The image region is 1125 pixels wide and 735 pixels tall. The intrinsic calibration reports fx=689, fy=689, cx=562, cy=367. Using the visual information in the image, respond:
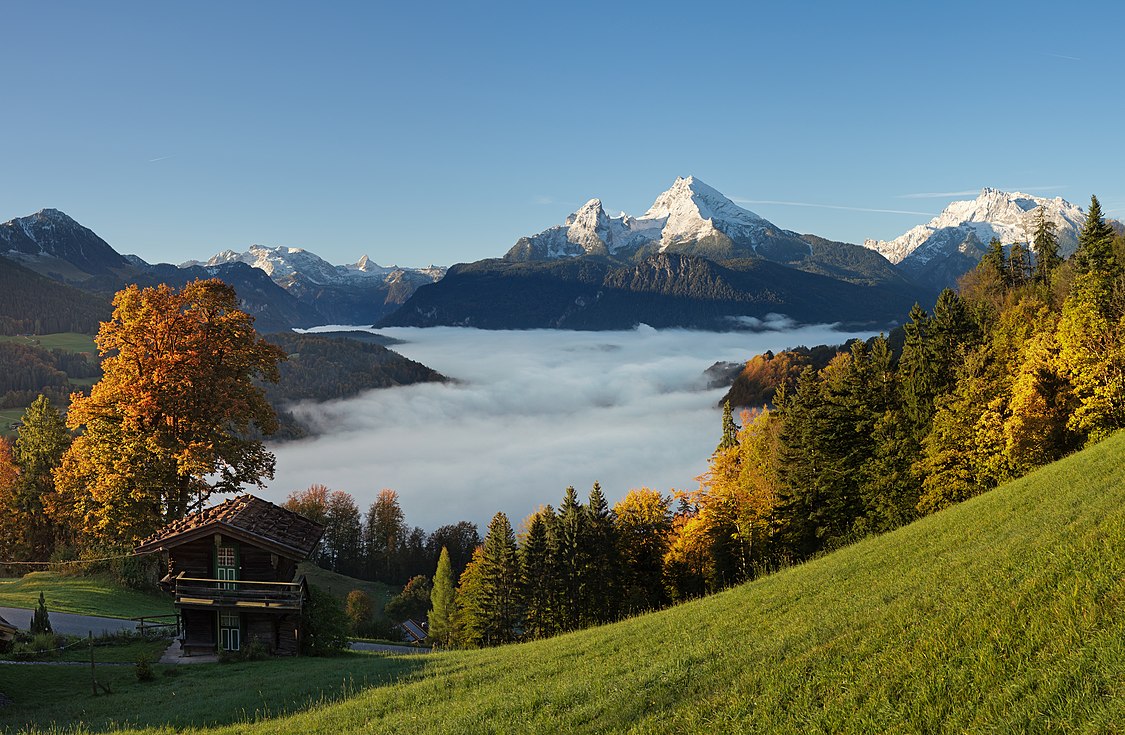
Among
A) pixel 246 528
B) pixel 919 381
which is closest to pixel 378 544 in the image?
pixel 246 528

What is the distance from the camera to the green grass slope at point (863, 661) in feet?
29.4

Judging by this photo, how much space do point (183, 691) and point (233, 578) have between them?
10.2 meters

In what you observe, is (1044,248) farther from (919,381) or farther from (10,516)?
(10,516)

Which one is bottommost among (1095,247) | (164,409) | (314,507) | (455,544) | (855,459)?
(455,544)

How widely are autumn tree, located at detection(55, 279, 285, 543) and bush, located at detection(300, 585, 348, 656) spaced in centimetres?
894

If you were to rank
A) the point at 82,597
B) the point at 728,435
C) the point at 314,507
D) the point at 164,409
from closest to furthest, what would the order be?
the point at 164,409 < the point at 82,597 < the point at 728,435 < the point at 314,507

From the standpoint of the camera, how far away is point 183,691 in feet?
72.5

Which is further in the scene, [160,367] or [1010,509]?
[160,367]

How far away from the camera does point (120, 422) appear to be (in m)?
34.5

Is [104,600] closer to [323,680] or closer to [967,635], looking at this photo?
[323,680]

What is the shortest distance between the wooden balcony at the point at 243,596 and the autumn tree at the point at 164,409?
18.9ft

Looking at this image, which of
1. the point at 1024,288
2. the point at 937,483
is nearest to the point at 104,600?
the point at 937,483

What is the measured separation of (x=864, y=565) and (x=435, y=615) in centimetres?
6928

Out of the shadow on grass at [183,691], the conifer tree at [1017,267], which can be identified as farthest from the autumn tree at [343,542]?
the conifer tree at [1017,267]
